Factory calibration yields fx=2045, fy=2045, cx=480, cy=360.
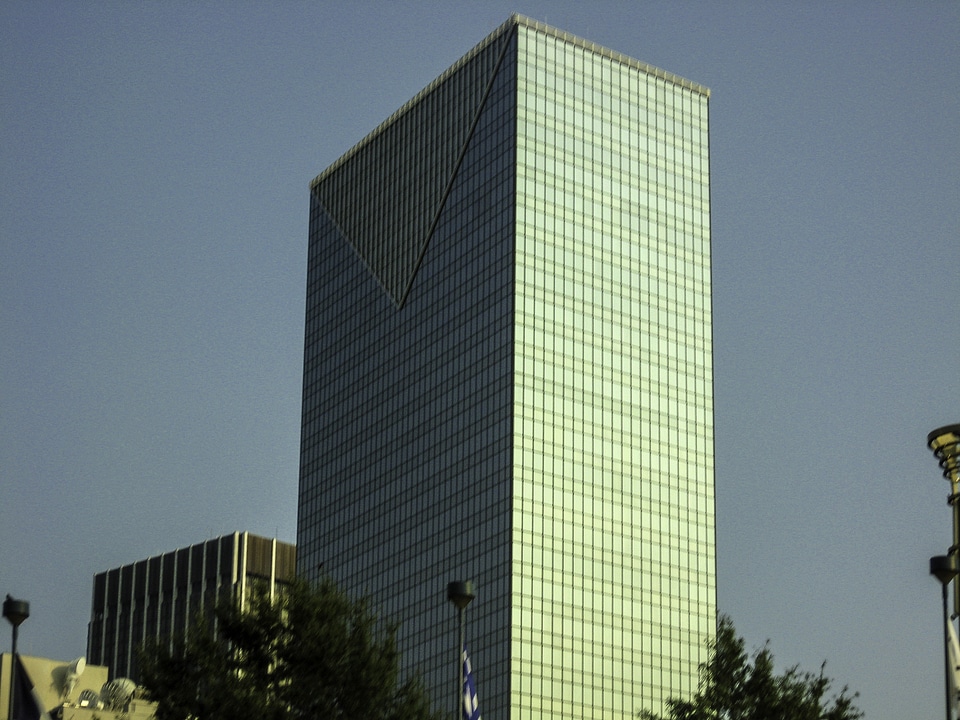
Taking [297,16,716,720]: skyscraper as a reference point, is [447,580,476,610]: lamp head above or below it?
below

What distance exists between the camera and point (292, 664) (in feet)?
231

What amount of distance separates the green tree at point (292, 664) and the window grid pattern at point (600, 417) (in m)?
105

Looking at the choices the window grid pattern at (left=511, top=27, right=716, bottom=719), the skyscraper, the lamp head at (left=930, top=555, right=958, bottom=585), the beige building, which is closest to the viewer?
the lamp head at (left=930, top=555, right=958, bottom=585)

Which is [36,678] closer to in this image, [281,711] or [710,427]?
[281,711]

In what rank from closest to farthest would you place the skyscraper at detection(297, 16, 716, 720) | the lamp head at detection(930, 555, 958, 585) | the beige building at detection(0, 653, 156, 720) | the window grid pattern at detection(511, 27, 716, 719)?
1. the lamp head at detection(930, 555, 958, 585)
2. the beige building at detection(0, 653, 156, 720)
3. the skyscraper at detection(297, 16, 716, 720)
4. the window grid pattern at detection(511, 27, 716, 719)

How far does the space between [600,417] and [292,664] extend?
121 meters

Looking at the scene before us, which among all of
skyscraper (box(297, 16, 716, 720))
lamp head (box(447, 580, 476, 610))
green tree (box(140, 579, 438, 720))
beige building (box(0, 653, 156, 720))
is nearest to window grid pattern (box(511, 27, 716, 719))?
skyscraper (box(297, 16, 716, 720))

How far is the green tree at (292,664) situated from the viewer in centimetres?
6962

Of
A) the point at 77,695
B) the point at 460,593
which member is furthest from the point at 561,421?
the point at 460,593

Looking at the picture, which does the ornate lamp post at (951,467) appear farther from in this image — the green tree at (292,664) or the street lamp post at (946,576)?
the green tree at (292,664)

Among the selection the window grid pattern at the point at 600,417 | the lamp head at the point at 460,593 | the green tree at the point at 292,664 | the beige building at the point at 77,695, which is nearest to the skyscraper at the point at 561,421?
the window grid pattern at the point at 600,417

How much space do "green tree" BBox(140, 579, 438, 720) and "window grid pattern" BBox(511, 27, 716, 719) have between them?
105353 millimetres

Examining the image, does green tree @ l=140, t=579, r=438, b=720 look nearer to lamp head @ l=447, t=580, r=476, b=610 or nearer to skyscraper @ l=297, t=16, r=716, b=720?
lamp head @ l=447, t=580, r=476, b=610

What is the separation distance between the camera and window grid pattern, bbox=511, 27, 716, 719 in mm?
181125
